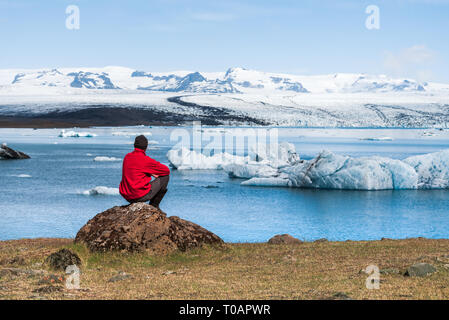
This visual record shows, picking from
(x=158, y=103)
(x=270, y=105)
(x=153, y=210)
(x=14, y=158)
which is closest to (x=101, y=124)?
(x=158, y=103)

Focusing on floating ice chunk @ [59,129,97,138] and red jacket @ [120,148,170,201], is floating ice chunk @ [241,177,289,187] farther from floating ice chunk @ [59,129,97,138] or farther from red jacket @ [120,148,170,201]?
floating ice chunk @ [59,129,97,138]

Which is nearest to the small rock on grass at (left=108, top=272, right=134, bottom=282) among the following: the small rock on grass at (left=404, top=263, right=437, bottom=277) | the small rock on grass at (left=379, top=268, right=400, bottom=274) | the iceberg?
the small rock on grass at (left=379, top=268, right=400, bottom=274)

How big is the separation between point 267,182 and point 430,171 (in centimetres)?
663

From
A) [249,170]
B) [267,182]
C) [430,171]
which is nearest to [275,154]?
[249,170]

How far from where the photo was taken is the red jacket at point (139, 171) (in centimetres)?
917

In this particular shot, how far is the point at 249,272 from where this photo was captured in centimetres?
773

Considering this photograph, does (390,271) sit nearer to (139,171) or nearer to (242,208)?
(139,171)

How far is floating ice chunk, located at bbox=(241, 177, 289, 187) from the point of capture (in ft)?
83.2

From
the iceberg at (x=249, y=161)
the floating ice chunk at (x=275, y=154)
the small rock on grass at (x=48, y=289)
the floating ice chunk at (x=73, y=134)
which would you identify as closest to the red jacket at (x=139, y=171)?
the small rock on grass at (x=48, y=289)

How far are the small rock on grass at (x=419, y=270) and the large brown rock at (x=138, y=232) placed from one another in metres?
3.47

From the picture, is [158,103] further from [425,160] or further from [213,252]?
[213,252]
